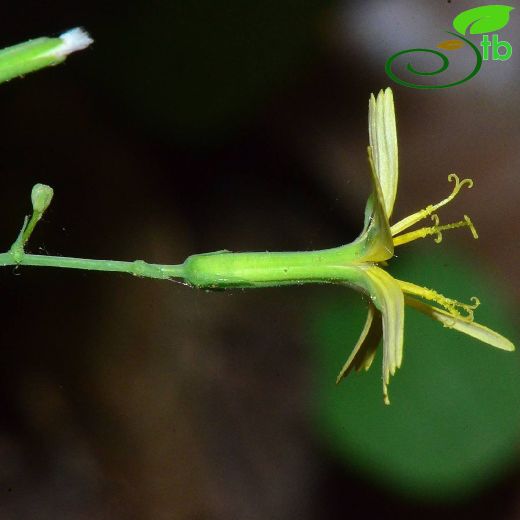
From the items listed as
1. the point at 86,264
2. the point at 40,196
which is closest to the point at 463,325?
the point at 86,264

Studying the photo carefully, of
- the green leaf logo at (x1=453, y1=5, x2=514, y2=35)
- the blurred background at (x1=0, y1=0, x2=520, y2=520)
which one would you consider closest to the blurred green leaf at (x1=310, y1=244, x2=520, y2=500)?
the blurred background at (x1=0, y1=0, x2=520, y2=520)

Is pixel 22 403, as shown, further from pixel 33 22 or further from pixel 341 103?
pixel 341 103

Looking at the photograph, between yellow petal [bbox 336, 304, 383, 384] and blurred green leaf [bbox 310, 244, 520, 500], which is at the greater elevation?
yellow petal [bbox 336, 304, 383, 384]

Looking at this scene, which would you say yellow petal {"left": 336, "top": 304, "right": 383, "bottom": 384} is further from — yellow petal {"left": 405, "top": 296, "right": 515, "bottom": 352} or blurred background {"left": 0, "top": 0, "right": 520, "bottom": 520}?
blurred background {"left": 0, "top": 0, "right": 520, "bottom": 520}

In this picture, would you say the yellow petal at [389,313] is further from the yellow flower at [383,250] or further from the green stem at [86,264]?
the green stem at [86,264]

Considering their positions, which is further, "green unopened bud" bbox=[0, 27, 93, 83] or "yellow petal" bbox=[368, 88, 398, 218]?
"yellow petal" bbox=[368, 88, 398, 218]

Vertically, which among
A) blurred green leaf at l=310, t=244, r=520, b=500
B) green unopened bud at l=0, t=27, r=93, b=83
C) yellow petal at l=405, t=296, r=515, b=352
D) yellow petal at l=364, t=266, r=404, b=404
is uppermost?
green unopened bud at l=0, t=27, r=93, b=83

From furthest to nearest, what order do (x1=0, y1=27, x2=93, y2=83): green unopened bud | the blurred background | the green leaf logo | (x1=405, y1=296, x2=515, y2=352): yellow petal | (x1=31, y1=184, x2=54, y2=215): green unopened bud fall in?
the blurred background → the green leaf logo → (x1=405, y1=296, x2=515, y2=352): yellow petal → (x1=31, y1=184, x2=54, y2=215): green unopened bud → (x1=0, y1=27, x2=93, y2=83): green unopened bud

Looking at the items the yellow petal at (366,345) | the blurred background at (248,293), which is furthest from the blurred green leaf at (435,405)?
the yellow petal at (366,345)
